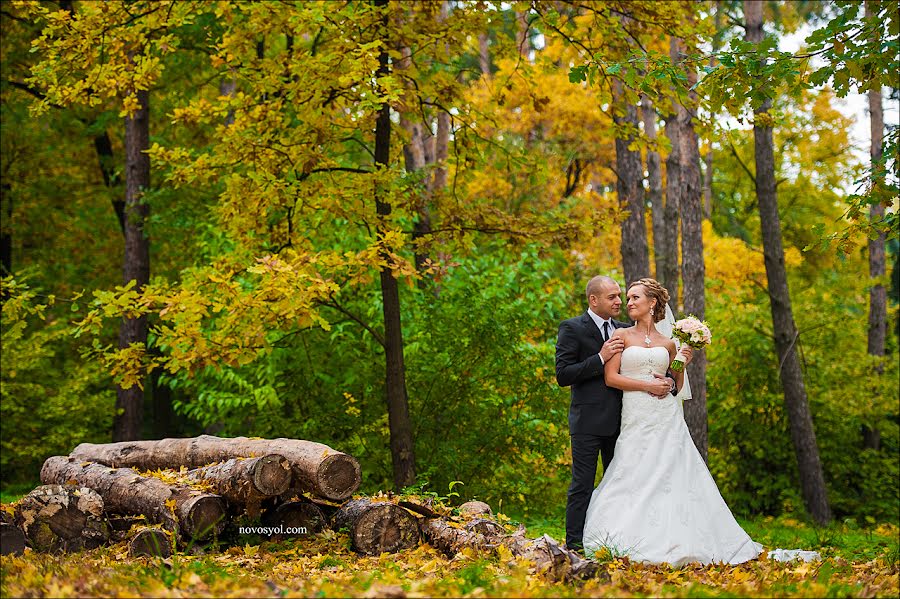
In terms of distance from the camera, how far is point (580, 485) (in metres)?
6.65

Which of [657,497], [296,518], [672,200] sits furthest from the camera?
[672,200]

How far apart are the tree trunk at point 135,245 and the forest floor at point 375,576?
21.5 ft

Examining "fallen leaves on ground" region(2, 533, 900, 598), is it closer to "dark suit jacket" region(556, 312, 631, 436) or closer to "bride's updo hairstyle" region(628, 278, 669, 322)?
"dark suit jacket" region(556, 312, 631, 436)

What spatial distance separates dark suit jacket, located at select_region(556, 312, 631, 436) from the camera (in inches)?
264

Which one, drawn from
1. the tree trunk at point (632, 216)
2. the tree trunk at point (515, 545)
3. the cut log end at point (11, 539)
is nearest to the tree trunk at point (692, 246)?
the tree trunk at point (632, 216)

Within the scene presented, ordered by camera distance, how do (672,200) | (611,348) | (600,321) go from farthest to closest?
(672,200) < (600,321) < (611,348)

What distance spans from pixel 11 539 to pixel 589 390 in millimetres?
4123

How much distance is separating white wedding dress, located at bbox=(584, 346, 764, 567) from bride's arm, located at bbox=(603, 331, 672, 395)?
6 cm

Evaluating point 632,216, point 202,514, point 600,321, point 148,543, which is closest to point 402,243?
point 600,321

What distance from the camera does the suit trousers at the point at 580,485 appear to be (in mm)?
6656

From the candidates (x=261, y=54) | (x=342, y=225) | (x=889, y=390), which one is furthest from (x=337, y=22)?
(x=889, y=390)

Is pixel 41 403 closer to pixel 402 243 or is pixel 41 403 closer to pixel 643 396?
pixel 402 243

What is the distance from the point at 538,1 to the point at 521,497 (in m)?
5.69

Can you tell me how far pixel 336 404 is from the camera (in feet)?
35.1
